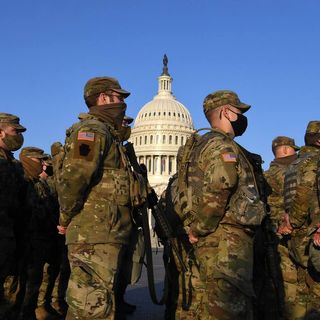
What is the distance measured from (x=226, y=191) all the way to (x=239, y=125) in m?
0.86

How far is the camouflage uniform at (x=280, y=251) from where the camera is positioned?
595 cm

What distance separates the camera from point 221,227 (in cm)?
437

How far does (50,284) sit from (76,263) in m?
3.45

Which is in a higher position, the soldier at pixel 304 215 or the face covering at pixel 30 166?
the face covering at pixel 30 166

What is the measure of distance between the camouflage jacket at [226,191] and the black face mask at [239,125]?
0.35m

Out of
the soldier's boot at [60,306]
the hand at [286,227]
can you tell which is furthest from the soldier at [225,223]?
the soldier's boot at [60,306]

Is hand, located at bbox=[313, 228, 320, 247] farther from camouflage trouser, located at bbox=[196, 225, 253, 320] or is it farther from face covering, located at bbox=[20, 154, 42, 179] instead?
face covering, located at bbox=[20, 154, 42, 179]

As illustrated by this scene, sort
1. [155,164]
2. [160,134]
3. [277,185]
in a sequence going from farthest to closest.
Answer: [160,134] → [155,164] → [277,185]

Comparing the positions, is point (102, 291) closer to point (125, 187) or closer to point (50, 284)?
point (125, 187)

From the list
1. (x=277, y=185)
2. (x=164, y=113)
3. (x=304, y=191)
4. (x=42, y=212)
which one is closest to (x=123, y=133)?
(x=304, y=191)

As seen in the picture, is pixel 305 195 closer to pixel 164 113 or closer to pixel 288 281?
pixel 288 281

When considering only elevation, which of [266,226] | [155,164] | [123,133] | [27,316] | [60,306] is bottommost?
[27,316]

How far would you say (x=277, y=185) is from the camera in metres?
7.30

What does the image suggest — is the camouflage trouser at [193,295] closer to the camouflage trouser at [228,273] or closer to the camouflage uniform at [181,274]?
the camouflage uniform at [181,274]
